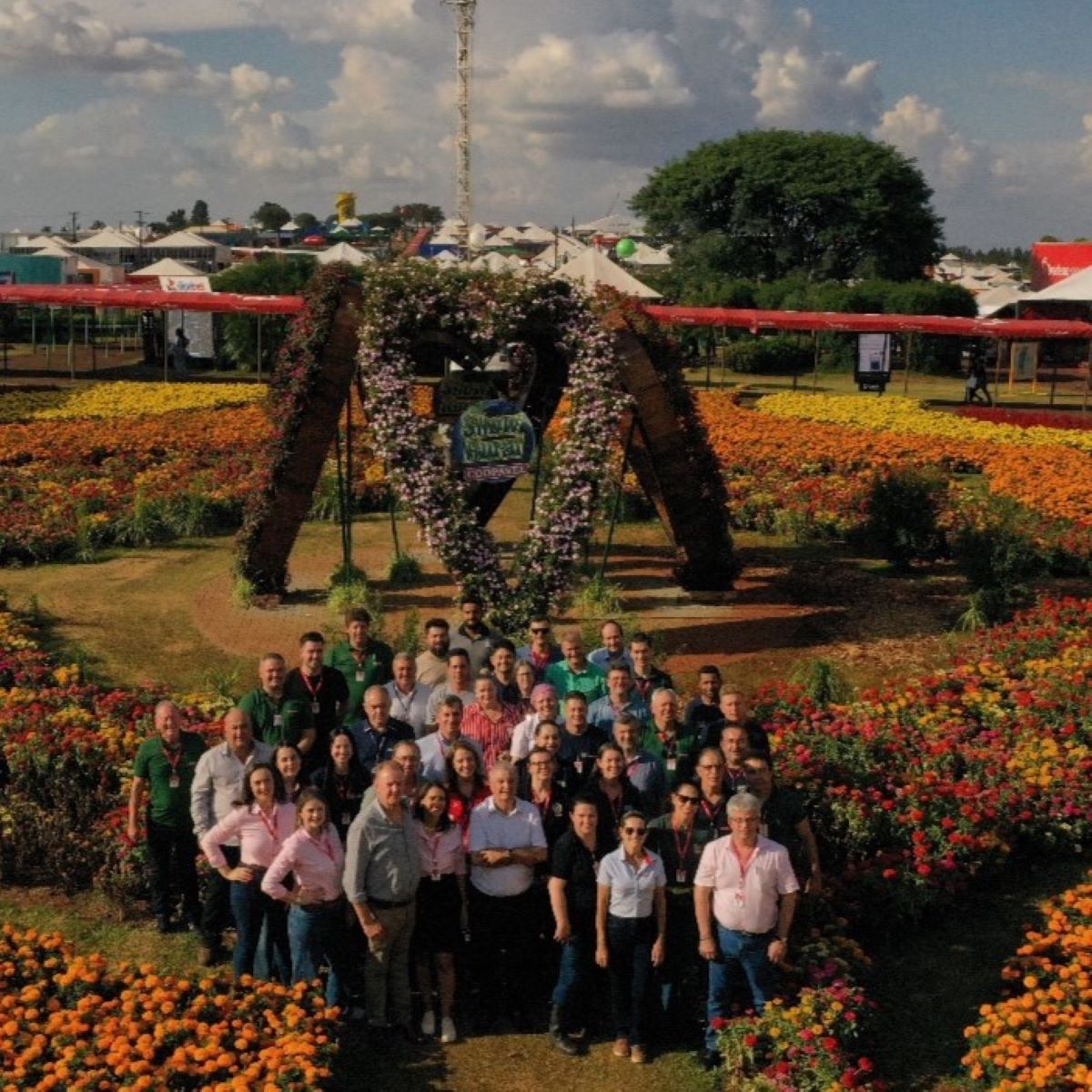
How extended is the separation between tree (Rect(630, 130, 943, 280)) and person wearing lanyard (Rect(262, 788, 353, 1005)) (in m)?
55.9

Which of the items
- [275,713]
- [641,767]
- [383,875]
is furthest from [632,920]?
[275,713]

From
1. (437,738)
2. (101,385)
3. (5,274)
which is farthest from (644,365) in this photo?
(5,274)

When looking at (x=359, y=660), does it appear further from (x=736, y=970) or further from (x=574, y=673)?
(x=736, y=970)

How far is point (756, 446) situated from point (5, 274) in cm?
4283

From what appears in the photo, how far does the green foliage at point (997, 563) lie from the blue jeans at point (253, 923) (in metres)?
8.19

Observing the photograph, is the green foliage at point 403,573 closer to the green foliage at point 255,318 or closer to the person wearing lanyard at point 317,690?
the person wearing lanyard at point 317,690

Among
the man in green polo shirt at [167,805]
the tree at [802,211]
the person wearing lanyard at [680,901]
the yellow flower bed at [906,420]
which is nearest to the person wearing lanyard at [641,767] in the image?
the person wearing lanyard at [680,901]

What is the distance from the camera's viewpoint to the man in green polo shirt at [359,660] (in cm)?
834

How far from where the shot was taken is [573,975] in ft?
21.1

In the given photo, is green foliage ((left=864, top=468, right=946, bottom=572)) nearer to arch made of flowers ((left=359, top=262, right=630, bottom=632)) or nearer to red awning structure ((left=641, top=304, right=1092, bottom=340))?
arch made of flowers ((left=359, top=262, right=630, bottom=632))

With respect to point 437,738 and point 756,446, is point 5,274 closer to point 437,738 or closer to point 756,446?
point 756,446

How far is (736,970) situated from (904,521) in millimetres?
9874

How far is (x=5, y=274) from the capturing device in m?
54.3

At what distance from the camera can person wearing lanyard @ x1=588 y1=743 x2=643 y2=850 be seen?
21.3ft
